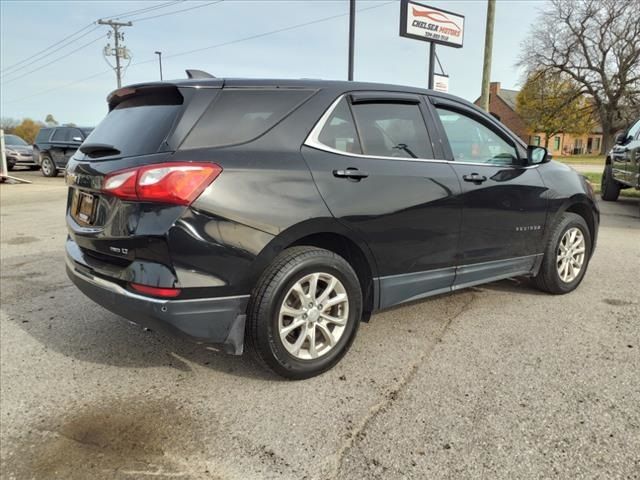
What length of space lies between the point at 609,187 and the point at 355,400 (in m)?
10.9

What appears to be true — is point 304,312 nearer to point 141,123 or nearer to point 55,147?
point 141,123

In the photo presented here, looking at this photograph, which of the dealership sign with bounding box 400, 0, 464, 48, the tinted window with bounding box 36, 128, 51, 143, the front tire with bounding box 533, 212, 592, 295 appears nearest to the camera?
the front tire with bounding box 533, 212, 592, 295

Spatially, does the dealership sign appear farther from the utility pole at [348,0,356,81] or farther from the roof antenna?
the roof antenna

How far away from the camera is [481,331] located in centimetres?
368

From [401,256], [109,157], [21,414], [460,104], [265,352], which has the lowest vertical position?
[21,414]

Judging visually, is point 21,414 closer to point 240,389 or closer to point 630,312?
point 240,389

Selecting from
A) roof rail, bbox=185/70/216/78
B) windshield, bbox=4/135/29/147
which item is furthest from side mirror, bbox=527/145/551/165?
windshield, bbox=4/135/29/147

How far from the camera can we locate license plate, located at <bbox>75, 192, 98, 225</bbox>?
9.17ft

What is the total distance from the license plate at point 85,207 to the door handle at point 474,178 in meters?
2.47

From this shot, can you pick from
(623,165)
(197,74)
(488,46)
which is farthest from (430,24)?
(197,74)

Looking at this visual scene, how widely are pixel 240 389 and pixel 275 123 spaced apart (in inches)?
61.2

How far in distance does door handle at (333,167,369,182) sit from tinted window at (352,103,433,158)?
18 centimetres

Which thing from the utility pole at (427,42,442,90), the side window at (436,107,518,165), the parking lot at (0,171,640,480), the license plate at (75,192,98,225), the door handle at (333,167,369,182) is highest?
the utility pole at (427,42,442,90)

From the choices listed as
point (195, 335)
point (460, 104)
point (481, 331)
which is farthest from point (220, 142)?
point (481, 331)
